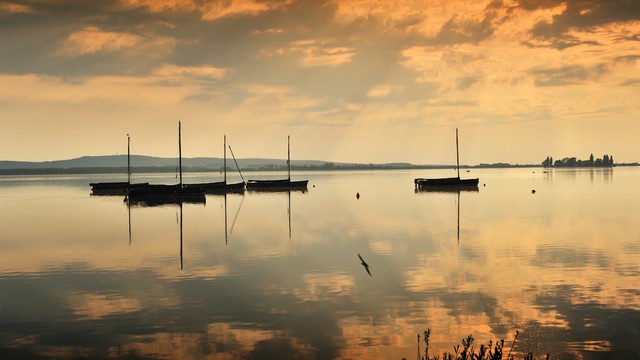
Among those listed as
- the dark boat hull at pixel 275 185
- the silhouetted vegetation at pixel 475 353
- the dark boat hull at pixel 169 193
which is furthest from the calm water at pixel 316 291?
the dark boat hull at pixel 275 185

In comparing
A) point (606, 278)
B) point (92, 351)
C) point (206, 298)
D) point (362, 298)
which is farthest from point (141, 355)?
point (606, 278)

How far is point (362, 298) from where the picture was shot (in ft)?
76.2

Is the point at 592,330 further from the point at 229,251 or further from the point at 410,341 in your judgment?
the point at 229,251

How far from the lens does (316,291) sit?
24.8m

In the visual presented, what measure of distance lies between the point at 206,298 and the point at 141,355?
6819 millimetres

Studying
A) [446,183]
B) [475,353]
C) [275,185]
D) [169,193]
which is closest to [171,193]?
[169,193]

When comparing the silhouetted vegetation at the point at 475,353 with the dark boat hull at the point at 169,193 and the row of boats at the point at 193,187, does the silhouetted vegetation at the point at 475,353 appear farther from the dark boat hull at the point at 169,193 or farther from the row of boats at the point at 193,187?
the dark boat hull at the point at 169,193

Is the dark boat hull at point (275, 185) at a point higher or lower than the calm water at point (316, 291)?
higher

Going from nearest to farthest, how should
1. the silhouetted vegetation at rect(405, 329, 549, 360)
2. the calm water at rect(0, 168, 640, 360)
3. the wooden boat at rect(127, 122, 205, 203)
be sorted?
the silhouetted vegetation at rect(405, 329, 549, 360)
the calm water at rect(0, 168, 640, 360)
the wooden boat at rect(127, 122, 205, 203)

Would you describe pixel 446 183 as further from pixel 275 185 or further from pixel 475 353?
pixel 475 353

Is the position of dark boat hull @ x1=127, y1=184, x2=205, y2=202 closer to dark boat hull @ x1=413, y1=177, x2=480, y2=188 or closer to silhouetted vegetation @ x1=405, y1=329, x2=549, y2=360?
dark boat hull @ x1=413, y1=177, x2=480, y2=188

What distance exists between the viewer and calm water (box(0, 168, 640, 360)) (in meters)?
17.8

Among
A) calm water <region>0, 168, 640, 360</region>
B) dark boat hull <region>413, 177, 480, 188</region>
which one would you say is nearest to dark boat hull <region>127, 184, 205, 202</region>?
dark boat hull <region>413, 177, 480, 188</region>

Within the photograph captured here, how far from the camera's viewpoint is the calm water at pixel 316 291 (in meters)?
17.8
